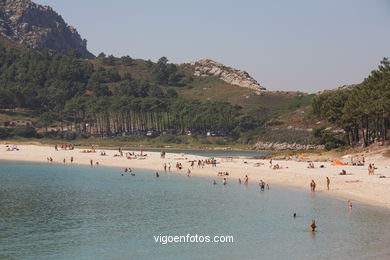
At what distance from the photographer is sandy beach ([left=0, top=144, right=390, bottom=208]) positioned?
5838 centimetres

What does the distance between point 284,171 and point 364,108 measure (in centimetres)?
2284

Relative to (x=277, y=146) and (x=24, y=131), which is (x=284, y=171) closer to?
(x=277, y=146)

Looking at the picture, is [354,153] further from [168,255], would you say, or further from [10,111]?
[10,111]

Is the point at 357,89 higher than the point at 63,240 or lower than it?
higher

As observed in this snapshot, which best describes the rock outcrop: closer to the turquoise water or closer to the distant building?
the distant building

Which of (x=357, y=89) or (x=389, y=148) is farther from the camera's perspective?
(x=357, y=89)

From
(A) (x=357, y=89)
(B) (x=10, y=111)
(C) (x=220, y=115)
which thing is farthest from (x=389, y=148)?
(B) (x=10, y=111)

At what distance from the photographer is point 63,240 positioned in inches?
1537

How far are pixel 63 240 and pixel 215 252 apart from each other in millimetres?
11516

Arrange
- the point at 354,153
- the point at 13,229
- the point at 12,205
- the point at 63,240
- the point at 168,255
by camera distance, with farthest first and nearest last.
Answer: the point at 354,153 → the point at 12,205 → the point at 13,229 → the point at 63,240 → the point at 168,255

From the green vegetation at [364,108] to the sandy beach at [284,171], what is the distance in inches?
416

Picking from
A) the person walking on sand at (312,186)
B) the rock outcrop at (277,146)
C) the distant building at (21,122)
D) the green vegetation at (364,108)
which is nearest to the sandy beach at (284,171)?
the person walking on sand at (312,186)

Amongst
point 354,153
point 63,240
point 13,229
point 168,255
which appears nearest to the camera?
point 168,255

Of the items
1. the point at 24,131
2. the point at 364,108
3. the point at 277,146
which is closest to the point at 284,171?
the point at 364,108
